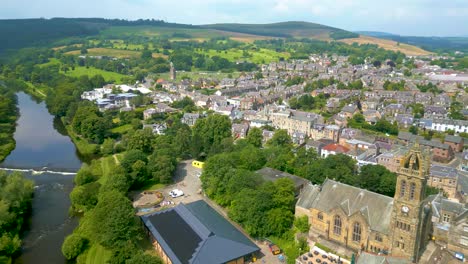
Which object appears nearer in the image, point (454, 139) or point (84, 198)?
point (84, 198)

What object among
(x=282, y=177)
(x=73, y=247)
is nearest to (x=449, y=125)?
(x=282, y=177)

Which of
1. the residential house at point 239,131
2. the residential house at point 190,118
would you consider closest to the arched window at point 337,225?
the residential house at point 239,131

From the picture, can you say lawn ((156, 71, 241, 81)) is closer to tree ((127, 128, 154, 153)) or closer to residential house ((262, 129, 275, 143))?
residential house ((262, 129, 275, 143))

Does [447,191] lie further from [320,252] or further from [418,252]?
[320,252]

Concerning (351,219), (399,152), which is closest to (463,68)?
(399,152)

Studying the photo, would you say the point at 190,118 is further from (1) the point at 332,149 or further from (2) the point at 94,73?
(2) the point at 94,73

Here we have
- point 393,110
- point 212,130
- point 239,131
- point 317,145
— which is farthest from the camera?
point 393,110

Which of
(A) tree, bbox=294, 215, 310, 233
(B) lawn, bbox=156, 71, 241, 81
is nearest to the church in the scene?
(A) tree, bbox=294, 215, 310, 233
